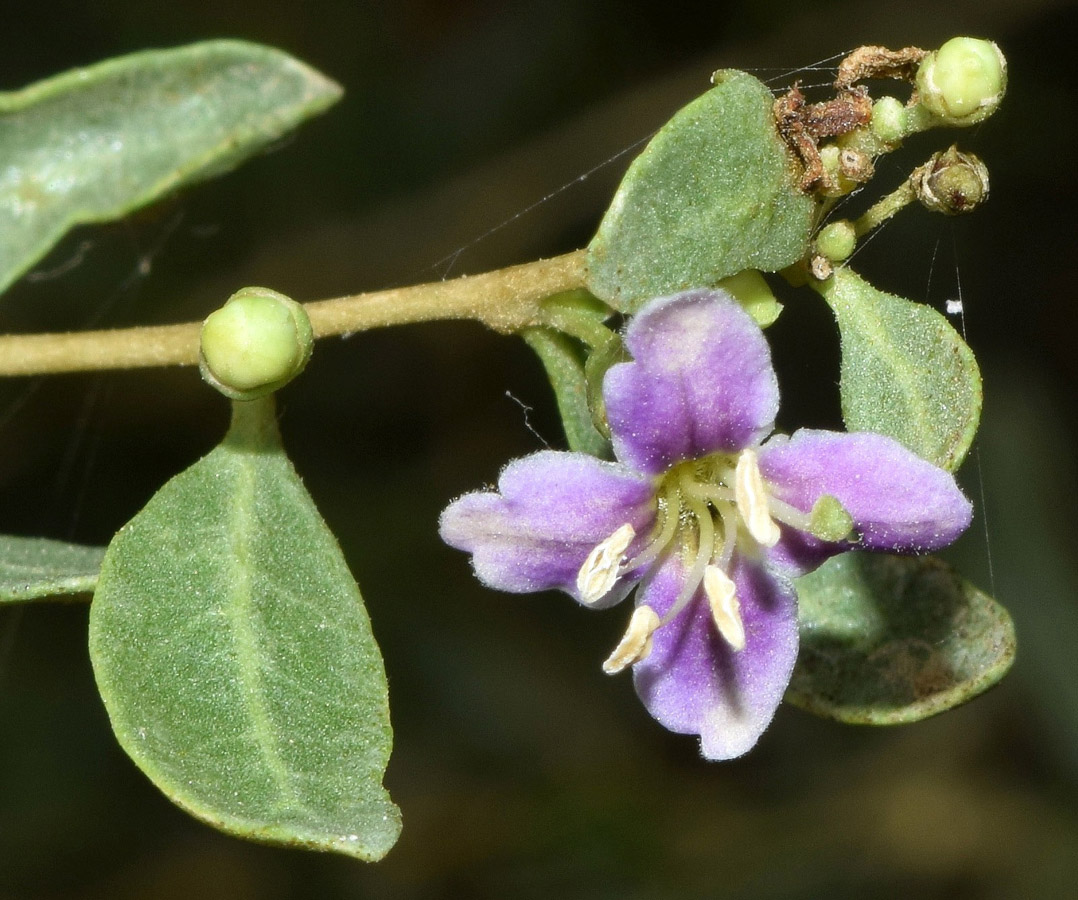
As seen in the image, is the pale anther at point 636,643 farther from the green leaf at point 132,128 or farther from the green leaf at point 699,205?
the green leaf at point 132,128

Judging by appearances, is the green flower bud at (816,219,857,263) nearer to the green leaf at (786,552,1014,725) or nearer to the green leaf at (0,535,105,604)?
the green leaf at (786,552,1014,725)

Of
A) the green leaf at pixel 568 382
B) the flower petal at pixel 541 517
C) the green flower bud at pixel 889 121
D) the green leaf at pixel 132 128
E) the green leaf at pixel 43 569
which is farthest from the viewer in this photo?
the green leaf at pixel 132 128

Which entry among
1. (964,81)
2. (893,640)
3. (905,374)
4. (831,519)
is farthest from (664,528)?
(964,81)

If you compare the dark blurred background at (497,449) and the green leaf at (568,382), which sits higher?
the green leaf at (568,382)

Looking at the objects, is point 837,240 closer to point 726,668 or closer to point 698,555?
point 698,555

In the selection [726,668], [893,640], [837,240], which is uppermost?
[837,240]

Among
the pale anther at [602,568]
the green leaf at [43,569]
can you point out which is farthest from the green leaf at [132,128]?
the pale anther at [602,568]
